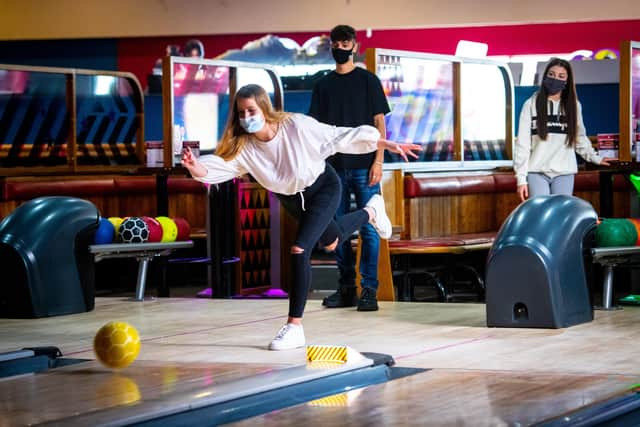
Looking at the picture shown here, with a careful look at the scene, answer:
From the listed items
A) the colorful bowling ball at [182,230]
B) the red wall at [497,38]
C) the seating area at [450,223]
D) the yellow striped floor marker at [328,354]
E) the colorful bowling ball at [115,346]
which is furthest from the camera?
the red wall at [497,38]

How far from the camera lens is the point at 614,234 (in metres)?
7.31

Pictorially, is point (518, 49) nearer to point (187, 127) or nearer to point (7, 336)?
point (187, 127)

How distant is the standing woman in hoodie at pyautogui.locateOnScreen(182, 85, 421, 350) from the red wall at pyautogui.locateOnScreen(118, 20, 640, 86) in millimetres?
9557

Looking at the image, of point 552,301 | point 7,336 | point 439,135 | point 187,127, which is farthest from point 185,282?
point 552,301

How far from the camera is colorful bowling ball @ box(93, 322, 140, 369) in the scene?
5055 millimetres

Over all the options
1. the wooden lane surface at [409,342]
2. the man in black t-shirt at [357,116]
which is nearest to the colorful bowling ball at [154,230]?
the wooden lane surface at [409,342]

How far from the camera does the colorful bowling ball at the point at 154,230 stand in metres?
8.45

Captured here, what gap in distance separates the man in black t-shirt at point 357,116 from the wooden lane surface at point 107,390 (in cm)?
208

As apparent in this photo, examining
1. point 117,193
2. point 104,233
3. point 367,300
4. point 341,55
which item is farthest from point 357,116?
point 117,193

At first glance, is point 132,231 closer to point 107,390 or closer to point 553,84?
point 553,84

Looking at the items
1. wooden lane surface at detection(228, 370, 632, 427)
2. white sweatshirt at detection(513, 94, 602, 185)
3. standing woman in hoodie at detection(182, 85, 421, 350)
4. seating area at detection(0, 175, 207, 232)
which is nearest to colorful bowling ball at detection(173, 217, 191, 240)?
seating area at detection(0, 175, 207, 232)

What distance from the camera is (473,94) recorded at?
32.9 ft

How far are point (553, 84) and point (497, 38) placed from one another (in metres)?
7.96

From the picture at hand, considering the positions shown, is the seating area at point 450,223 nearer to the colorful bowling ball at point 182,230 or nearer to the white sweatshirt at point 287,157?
the colorful bowling ball at point 182,230
